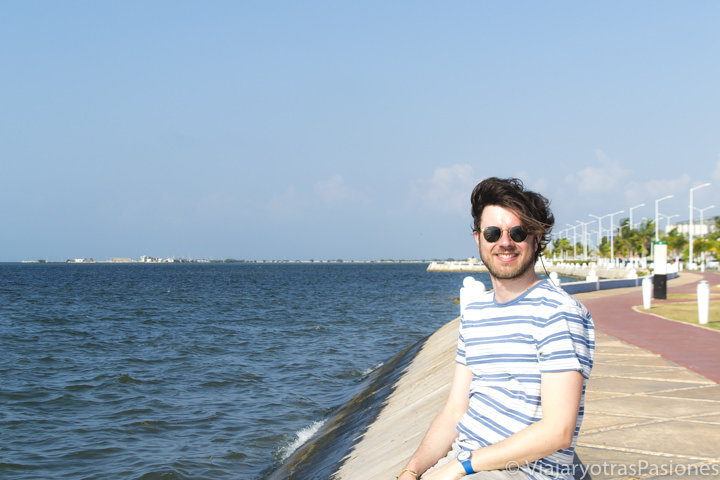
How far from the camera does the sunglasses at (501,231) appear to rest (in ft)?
8.81

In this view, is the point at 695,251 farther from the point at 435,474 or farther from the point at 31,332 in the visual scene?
the point at 435,474

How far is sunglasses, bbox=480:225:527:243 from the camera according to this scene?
2.69 m

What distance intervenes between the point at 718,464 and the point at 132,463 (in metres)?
7.87

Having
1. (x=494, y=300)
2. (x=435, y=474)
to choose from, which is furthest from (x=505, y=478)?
(x=494, y=300)

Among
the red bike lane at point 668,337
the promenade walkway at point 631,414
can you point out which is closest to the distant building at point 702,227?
the red bike lane at point 668,337

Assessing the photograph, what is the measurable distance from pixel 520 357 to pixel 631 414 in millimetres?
3713

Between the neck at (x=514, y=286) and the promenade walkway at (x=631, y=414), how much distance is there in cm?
200

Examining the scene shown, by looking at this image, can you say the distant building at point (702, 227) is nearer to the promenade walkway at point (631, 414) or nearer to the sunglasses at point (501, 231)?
the promenade walkway at point (631, 414)

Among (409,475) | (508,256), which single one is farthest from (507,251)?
(409,475)

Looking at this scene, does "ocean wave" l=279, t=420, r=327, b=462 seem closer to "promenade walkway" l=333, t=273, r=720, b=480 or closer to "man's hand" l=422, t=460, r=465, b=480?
"promenade walkway" l=333, t=273, r=720, b=480

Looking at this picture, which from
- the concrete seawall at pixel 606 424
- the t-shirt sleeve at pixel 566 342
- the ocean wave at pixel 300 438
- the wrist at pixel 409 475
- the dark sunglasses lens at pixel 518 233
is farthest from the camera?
the ocean wave at pixel 300 438

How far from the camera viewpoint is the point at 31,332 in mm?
25078

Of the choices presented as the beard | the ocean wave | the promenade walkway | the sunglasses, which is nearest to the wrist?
the beard

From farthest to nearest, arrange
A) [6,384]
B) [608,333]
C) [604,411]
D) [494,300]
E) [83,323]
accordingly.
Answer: [83,323], [6,384], [608,333], [604,411], [494,300]
